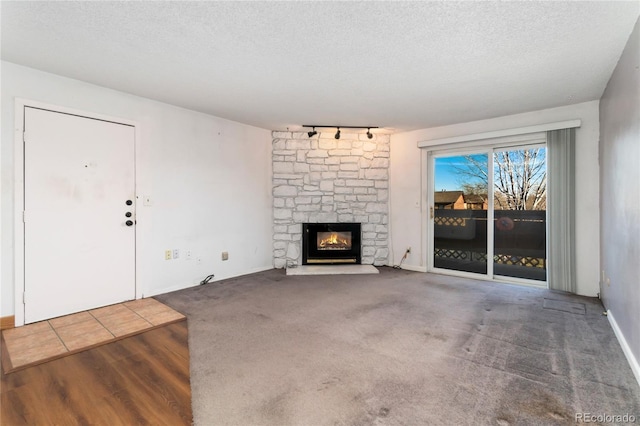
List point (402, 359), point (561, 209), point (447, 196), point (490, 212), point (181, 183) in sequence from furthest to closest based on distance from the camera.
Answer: point (447, 196) → point (490, 212) → point (181, 183) → point (561, 209) → point (402, 359)

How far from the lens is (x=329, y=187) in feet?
17.3

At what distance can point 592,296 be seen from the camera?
11.7 feet

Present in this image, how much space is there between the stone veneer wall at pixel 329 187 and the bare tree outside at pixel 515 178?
1.49 meters

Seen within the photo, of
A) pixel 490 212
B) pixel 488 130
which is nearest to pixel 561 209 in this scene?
pixel 490 212

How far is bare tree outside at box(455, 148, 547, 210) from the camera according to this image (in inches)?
161

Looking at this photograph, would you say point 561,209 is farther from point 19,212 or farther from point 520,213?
point 19,212

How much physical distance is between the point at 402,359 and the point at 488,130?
3.64m

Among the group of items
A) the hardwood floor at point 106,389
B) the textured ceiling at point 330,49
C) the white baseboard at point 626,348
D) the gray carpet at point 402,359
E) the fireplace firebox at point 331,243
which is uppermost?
the textured ceiling at point 330,49

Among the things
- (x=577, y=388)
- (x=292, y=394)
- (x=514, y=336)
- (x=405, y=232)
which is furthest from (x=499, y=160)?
(x=292, y=394)

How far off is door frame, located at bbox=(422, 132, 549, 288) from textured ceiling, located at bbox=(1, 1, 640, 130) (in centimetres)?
58

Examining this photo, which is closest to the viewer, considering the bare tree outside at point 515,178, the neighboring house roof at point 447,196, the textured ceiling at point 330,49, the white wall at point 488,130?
the textured ceiling at point 330,49

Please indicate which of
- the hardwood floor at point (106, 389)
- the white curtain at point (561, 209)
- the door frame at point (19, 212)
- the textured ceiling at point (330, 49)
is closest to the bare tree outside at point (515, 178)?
the white curtain at point (561, 209)

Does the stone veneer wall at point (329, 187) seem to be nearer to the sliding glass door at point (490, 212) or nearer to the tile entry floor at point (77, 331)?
the sliding glass door at point (490, 212)

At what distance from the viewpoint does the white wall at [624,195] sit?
6.79ft
